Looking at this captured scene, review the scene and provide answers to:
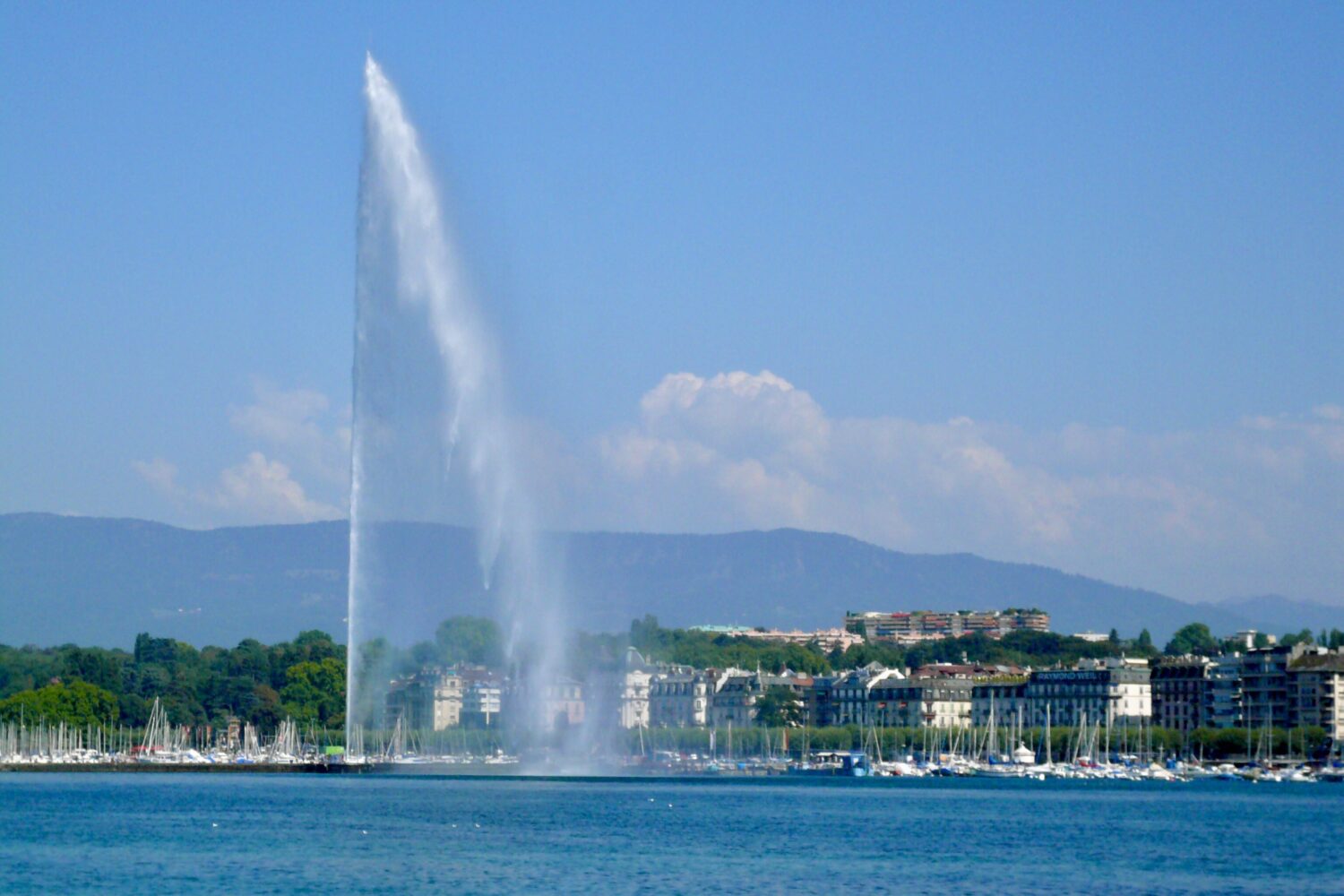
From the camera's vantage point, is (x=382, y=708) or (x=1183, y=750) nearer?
(x=382, y=708)

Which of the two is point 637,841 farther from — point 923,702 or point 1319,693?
point 923,702

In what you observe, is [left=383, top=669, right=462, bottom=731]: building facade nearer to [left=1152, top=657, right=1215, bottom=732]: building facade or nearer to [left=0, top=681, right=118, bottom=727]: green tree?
[left=0, top=681, right=118, bottom=727]: green tree

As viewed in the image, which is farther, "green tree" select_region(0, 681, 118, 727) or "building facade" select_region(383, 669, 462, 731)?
"green tree" select_region(0, 681, 118, 727)

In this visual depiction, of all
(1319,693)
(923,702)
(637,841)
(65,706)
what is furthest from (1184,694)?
(637,841)

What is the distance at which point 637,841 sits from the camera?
54.8 metres

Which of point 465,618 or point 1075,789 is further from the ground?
point 465,618

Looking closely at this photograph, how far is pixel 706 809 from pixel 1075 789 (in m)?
34.5

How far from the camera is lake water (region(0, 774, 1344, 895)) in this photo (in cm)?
4469

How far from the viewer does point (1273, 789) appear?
104812 mm

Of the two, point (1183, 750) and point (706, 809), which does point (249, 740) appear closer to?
point (1183, 750)

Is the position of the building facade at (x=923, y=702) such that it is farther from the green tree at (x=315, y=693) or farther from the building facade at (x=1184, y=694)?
the green tree at (x=315, y=693)

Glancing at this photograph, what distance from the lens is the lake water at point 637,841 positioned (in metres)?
44.7

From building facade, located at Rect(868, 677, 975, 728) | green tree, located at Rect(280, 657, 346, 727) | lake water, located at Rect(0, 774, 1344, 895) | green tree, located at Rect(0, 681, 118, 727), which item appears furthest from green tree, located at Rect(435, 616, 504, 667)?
building facade, located at Rect(868, 677, 975, 728)


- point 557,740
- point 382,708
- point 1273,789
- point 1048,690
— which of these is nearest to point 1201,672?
point 1048,690
